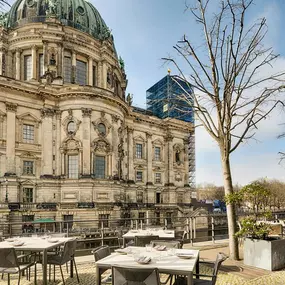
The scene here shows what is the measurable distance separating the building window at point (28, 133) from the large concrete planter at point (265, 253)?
90.5 feet

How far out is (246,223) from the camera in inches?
368

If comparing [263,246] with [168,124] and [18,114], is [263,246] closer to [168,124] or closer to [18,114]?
[18,114]

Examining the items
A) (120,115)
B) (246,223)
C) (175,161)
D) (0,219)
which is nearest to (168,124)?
(175,161)

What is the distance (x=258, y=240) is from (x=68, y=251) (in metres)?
5.90

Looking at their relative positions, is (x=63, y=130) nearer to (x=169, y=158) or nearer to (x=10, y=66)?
(x=10, y=66)

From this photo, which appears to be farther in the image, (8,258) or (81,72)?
(81,72)

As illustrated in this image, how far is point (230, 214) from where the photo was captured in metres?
10.9

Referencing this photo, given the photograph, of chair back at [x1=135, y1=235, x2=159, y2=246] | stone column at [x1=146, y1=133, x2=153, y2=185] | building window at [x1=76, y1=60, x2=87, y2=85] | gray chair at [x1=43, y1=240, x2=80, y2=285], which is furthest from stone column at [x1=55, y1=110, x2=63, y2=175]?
gray chair at [x1=43, y1=240, x2=80, y2=285]

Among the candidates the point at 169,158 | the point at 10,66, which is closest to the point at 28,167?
the point at 10,66

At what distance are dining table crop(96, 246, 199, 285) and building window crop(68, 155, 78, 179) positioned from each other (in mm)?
26751

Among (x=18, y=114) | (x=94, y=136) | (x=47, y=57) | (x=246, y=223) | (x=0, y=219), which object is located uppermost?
(x=47, y=57)

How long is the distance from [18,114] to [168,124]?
23.2 m

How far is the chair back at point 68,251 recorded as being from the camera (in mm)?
7271

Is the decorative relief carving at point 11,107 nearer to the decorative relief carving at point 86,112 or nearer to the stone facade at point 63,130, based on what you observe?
the stone facade at point 63,130
